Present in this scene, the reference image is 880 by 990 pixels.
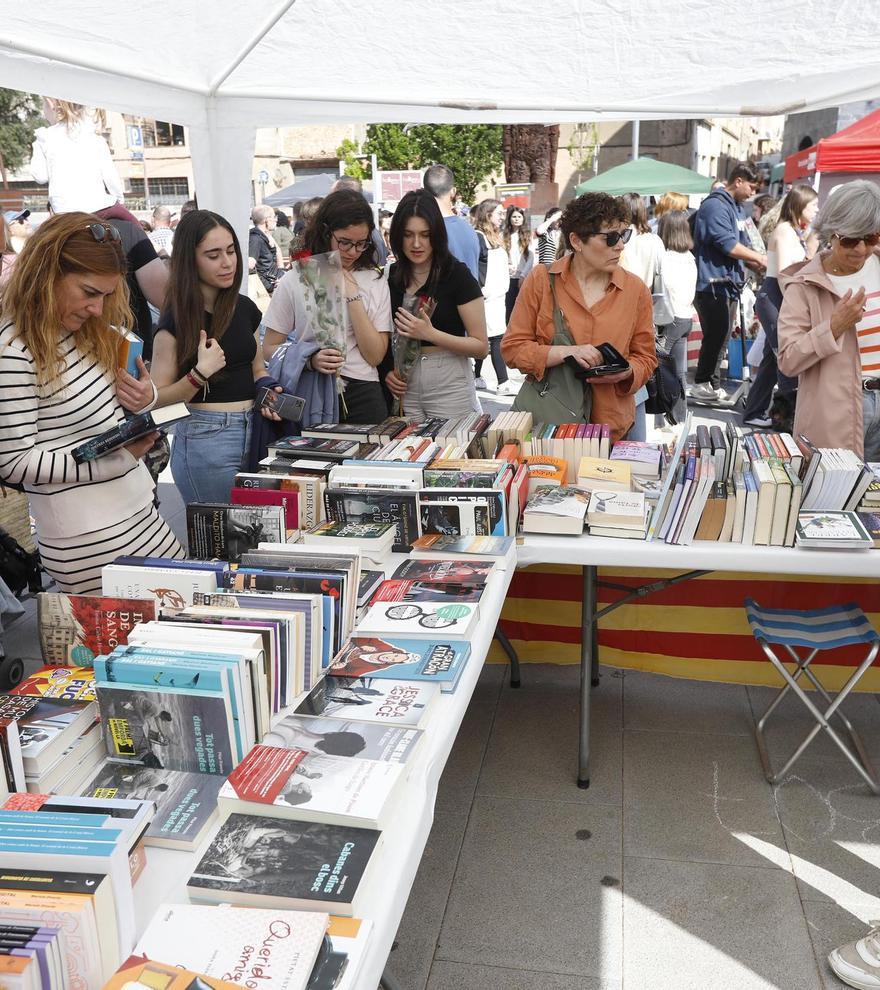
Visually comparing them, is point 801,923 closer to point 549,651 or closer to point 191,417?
point 549,651

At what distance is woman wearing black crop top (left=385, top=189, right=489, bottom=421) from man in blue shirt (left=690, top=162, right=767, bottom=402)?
448 cm

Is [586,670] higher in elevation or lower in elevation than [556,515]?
lower

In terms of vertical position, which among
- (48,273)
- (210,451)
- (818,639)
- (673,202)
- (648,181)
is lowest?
(818,639)

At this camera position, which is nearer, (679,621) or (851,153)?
(679,621)

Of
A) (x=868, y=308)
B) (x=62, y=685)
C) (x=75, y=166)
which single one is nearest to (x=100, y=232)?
(x=62, y=685)

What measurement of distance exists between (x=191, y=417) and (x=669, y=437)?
15.0ft

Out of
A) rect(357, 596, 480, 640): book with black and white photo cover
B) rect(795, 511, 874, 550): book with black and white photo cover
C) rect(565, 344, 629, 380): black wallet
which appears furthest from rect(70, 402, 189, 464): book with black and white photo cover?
rect(795, 511, 874, 550): book with black and white photo cover

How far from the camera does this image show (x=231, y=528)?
2.36 meters

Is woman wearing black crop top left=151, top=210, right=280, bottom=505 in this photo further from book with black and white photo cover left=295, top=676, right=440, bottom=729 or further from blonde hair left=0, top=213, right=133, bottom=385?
book with black and white photo cover left=295, top=676, right=440, bottom=729

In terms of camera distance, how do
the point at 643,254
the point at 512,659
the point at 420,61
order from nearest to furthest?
the point at 512,659
the point at 420,61
the point at 643,254

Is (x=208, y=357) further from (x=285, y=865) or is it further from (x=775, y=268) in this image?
(x=775, y=268)

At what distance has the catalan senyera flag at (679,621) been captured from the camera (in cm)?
321

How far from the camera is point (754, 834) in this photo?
261cm

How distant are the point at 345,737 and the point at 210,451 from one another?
5.72 feet
